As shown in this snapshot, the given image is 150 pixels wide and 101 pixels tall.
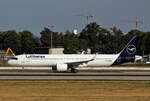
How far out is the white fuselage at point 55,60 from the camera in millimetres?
56281

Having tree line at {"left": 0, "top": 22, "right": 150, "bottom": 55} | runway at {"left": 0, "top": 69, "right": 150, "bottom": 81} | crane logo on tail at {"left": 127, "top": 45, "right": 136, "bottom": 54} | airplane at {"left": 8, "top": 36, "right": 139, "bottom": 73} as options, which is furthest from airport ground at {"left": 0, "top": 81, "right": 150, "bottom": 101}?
tree line at {"left": 0, "top": 22, "right": 150, "bottom": 55}

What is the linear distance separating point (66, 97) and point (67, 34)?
153042mm

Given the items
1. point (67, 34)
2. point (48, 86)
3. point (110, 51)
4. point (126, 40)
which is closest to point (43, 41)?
point (67, 34)

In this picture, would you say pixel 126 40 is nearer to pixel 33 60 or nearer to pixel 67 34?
pixel 67 34

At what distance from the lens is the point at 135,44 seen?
200ft

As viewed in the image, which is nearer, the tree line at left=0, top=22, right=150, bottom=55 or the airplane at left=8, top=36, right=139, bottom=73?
the airplane at left=8, top=36, right=139, bottom=73

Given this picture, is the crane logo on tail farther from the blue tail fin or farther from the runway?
the runway

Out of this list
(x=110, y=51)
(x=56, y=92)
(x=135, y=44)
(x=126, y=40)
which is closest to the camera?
(x=56, y=92)

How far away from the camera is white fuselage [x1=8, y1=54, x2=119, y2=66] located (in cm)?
5628

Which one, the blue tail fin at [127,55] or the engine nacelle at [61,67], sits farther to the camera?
the blue tail fin at [127,55]

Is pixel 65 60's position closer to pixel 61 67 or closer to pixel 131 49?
pixel 61 67

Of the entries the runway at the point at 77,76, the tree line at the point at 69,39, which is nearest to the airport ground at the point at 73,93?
the runway at the point at 77,76

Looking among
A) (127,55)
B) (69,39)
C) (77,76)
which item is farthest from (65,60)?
(69,39)

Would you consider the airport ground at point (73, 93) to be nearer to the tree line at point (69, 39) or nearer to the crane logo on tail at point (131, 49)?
the crane logo on tail at point (131, 49)
